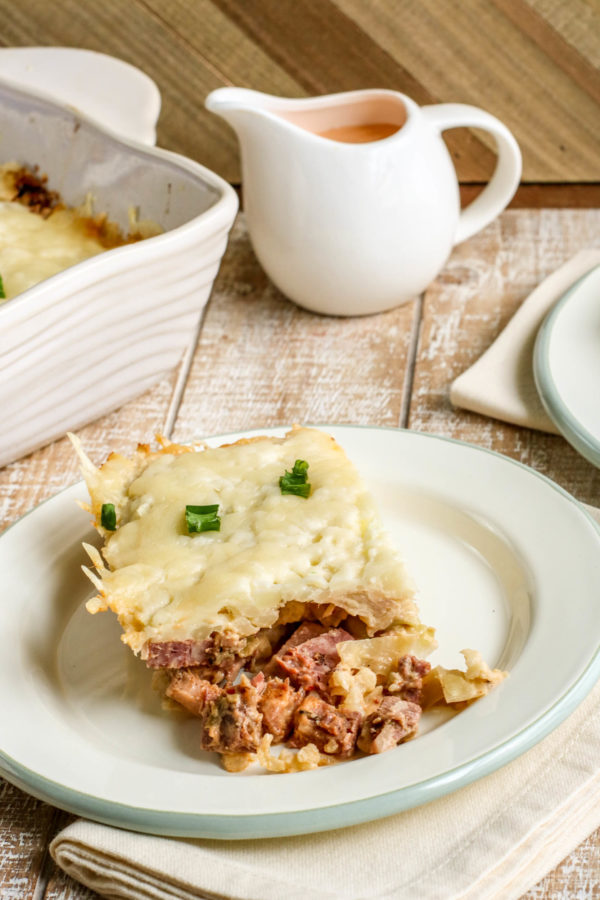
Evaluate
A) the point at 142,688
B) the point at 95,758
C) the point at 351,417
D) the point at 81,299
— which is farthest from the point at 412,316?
the point at 95,758

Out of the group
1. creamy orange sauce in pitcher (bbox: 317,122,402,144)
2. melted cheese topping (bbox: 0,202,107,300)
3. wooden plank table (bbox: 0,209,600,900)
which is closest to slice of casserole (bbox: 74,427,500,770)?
wooden plank table (bbox: 0,209,600,900)

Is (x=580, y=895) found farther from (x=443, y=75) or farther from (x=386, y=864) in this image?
(x=443, y=75)

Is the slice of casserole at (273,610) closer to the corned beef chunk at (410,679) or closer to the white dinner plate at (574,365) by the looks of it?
the corned beef chunk at (410,679)

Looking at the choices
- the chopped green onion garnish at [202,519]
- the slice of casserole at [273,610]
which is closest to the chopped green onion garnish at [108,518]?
the slice of casserole at [273,610]

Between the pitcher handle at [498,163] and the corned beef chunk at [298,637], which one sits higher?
the pitcher handle at [498,163]

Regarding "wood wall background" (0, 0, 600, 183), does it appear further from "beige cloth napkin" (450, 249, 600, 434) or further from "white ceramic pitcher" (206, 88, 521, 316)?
"beige cloth napkin" (450, 249, 600, 434)

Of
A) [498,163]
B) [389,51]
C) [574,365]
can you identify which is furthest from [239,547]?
[389,51]
